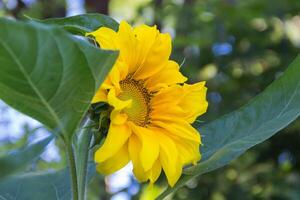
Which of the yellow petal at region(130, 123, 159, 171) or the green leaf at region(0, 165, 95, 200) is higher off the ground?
the yellow petal at region(130, 123, 159, 171)

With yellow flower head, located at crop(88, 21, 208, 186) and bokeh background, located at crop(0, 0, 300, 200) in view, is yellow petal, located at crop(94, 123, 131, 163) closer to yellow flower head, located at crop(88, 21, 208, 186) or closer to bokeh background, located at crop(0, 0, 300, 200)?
yellow flower head, located at crop(88, 21, 208, 186)

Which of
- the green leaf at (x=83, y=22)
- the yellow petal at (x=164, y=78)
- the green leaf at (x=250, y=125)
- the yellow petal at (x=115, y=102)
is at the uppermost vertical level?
the green leaf at (x=83, y=22)

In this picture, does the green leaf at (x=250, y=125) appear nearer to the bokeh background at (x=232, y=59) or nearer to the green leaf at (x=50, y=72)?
the green leaf at (x=50, y=72)

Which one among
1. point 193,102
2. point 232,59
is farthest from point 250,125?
point 232,59

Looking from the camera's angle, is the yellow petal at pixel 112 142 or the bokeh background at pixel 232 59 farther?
the bokeh background at pixel 232 59

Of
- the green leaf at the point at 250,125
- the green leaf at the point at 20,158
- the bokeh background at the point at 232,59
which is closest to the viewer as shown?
the green leaf at the point at 20,158

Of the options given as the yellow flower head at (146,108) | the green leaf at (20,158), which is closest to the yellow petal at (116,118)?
the yellow flower head at (146,108)

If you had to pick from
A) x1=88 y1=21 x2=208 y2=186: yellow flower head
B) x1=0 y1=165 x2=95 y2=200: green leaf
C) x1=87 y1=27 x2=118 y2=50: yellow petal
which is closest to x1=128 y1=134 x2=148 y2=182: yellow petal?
x1=88 y1=21 x2=208 y2=186: yellow flower head
